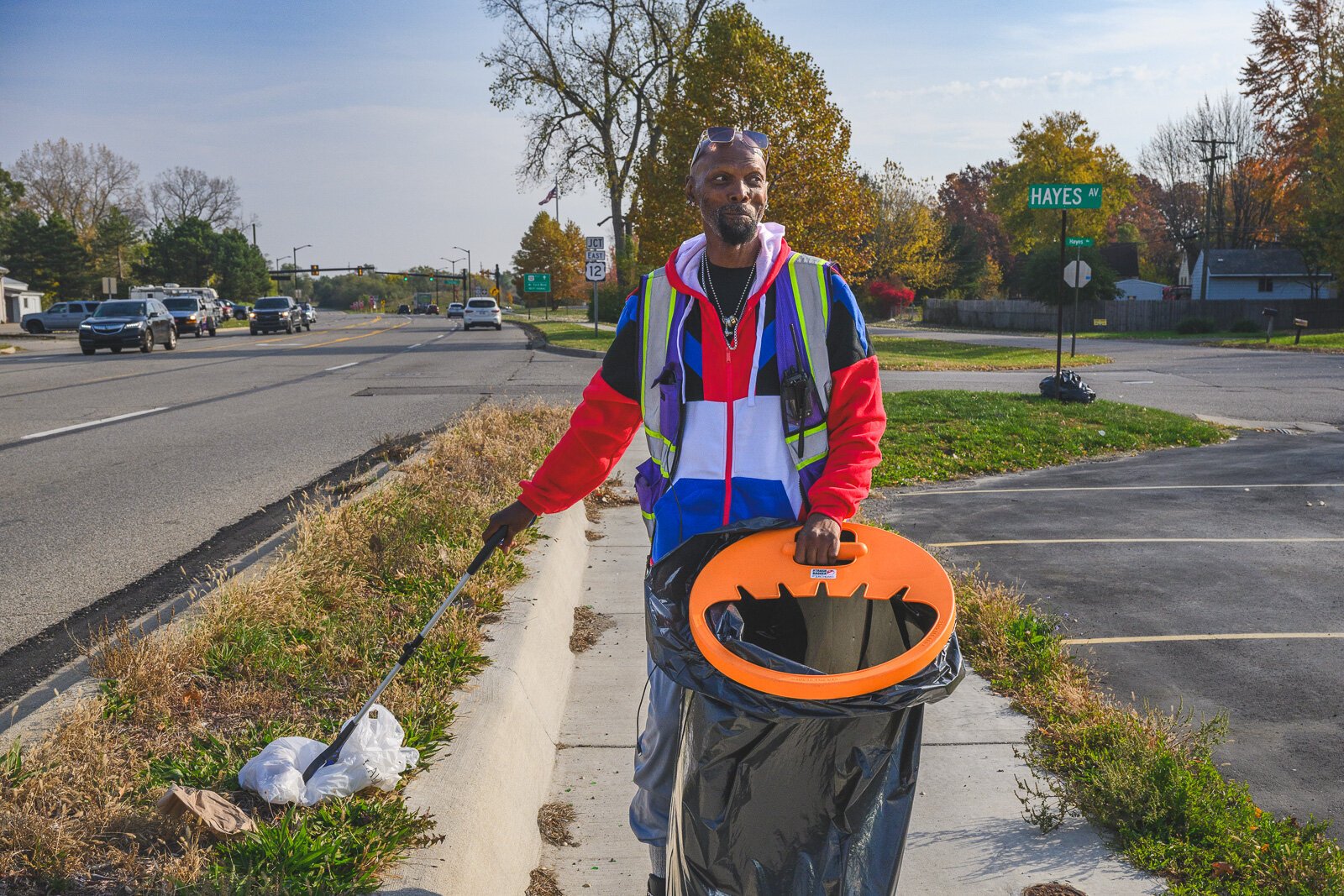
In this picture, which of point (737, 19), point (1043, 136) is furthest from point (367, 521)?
point (1043, 136)

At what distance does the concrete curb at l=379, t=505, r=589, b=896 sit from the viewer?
2.80m

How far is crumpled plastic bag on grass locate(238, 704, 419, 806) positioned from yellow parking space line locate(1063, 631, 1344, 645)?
11.4ft

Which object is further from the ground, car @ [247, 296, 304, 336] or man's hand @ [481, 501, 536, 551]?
car @ [247, 296, 304, 336]

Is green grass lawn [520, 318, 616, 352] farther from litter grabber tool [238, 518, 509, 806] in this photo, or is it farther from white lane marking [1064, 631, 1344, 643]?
litter grabber tool [238, 518, 509, 806]

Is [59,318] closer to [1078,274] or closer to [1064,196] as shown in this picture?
[1078,274]

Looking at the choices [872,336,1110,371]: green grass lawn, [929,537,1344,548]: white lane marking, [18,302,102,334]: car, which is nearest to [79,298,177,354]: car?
[18,302,102,334]: car

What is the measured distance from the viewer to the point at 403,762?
310 centimetres

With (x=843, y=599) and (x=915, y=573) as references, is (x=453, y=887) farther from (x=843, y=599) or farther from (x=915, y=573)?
(x=915, y=573)

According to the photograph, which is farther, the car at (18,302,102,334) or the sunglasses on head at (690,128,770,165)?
the car at (18,302,102,334)

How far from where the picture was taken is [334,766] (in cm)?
298

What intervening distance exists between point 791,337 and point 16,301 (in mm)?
75298

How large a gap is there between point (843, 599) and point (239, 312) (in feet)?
285

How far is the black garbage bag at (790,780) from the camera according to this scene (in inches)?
82.9

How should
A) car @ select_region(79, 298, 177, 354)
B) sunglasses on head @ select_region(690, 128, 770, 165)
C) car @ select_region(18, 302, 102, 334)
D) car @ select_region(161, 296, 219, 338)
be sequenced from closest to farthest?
sunglasses on head @ select_region(690, 128, 770, 165), car @ select_region(79, 298, 177, 354), car @ select_region(161, 296, 219, 338), car @ select_region(18, 302, 102, 334)
